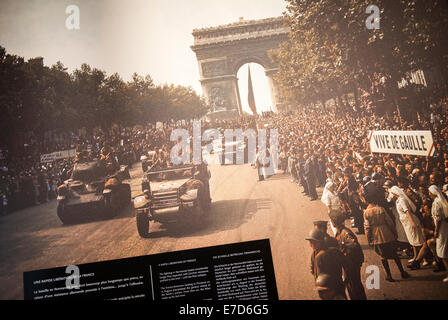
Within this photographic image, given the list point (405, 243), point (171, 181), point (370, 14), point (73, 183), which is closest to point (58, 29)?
point (73, 183)

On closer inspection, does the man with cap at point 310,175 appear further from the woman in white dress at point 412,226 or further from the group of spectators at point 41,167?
the group of spectators at point 41,167

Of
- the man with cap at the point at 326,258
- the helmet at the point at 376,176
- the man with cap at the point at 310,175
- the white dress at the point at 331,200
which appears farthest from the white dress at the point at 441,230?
the man with cap at the point at 310,175

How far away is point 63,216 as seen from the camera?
5.91 m

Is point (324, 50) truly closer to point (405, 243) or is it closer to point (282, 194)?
point (282, 194)

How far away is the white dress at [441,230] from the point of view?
13.4ft

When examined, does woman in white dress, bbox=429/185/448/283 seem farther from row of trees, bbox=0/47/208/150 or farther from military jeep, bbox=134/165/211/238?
row of trees, bbox=0/47/208/150

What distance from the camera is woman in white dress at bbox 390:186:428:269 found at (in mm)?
4230

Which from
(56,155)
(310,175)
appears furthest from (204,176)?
(56,155)

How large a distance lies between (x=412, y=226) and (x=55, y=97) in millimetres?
7075

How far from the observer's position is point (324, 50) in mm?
6961

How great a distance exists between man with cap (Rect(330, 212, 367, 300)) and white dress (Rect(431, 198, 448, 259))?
1404 millimetres

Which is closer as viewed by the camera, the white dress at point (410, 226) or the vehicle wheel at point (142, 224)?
the white dress at point (410, 226)

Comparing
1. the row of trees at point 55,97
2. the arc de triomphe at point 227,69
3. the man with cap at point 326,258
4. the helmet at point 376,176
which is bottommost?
the man with cap at point 326,258

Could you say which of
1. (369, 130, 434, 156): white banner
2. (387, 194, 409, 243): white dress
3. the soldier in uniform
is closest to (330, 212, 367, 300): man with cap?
(387, 194, 409, 243): white dress
